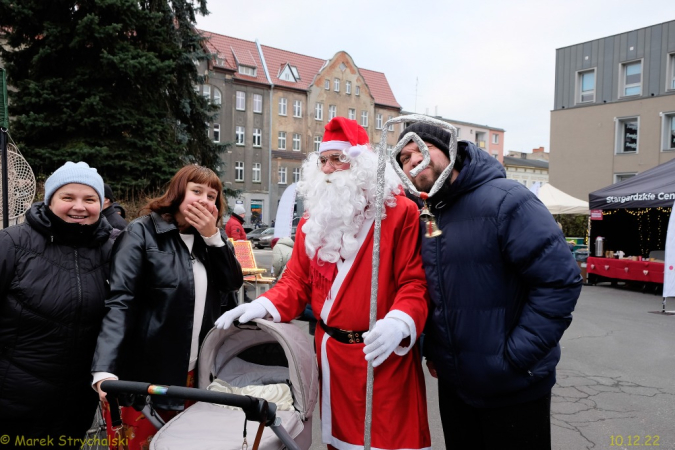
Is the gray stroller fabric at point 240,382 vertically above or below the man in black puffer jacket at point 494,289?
below

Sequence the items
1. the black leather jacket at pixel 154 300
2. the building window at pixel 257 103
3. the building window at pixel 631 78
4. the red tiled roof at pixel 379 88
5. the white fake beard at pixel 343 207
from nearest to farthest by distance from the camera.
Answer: the black leather jacket at pixel 154 300
the white fake beard at pixel 343 207
the building window at pixel 631 78
the building window at pixel 257 103
the red tiled roof at pixel 379 88

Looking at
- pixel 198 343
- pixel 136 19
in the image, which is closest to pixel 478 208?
pixel 198 343

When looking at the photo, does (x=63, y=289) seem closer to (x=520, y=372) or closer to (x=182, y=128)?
(x=520, y=372)

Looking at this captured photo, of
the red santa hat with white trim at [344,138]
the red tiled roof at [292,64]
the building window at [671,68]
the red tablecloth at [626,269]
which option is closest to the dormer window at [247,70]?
the red tiled roof at [292,64]

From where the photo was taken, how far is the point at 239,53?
40000mm

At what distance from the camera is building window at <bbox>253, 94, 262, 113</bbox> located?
131 ft

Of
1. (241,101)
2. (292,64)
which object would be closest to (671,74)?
(241,101)

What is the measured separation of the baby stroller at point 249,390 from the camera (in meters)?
1.92

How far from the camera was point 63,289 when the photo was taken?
2.26 metres

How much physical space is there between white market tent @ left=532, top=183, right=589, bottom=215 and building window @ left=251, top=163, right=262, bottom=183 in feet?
87.6

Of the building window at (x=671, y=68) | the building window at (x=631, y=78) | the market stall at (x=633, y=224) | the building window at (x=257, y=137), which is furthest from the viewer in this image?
the building window at (x=257, y=137)

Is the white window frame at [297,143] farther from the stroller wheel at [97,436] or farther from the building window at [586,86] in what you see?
the stroller wheel at [97,436]

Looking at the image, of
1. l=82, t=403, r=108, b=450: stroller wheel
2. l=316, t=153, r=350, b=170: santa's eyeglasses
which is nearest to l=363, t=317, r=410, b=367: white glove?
l=316, t=153, r=350, b=170: santa's eyeglasses

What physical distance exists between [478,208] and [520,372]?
0.68 meters
